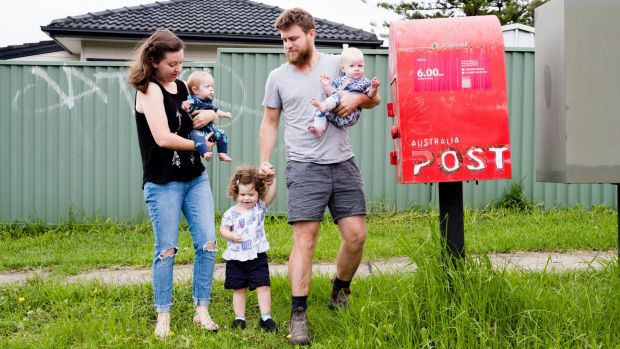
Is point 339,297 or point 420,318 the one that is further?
point 339,297

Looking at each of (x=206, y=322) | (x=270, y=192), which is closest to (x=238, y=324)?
(x=206, y=322)

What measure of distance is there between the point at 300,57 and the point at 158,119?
89 cm

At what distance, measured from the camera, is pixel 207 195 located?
12.6 feet

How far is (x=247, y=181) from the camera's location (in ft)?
12.8

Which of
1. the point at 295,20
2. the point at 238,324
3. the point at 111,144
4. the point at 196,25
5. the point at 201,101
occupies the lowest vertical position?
the point at 238,324

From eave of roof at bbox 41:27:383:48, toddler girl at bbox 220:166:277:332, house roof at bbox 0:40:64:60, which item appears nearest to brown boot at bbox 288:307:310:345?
toddler girl at bbox 220:166:277:332

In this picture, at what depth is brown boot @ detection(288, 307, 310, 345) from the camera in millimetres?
3438

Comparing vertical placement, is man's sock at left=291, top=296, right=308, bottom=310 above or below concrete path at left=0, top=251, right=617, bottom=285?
→ above

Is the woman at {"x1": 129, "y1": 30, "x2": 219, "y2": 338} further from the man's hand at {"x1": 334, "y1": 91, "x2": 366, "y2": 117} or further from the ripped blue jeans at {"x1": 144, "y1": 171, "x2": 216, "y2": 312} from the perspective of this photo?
the man's hand at {"x1": 334, "y1": 91, "x2": 366, "y2": 117}

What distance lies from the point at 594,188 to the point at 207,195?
20.5ft

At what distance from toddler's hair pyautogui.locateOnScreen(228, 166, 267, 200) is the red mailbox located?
1.06 meters

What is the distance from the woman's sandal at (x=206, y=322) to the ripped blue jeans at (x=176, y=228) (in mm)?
59

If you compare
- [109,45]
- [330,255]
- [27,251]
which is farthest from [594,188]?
[109,45]

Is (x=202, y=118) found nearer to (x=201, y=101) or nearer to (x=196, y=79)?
(x=201, y=101)
